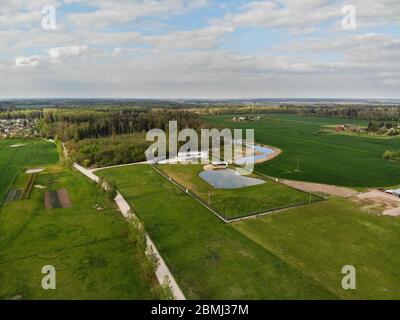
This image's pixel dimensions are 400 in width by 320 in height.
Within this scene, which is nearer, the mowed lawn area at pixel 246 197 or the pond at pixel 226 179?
the mowed lawn area at pixel 246 197

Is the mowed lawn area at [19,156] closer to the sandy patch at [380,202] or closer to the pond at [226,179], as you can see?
the pond at [226,179]

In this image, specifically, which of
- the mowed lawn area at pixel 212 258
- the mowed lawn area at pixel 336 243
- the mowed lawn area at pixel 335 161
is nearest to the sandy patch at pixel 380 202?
the mowed lawn area at pixel 336 243

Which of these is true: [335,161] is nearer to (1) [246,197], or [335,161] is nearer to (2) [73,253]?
(1) [246,197]

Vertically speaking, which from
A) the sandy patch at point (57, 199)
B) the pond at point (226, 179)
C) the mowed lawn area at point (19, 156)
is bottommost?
the sandy patch at point (57, 199)

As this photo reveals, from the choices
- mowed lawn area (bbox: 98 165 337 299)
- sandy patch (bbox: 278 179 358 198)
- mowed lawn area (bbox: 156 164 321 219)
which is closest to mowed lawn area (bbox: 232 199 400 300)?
mowed lawn area (bbox: 98 165 337 299)

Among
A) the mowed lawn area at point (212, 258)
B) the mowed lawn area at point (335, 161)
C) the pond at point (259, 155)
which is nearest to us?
the mowed lawn area at point (212, 258)

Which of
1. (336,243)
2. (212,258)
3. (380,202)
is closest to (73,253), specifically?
(212,258)

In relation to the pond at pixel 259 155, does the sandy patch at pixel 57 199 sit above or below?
below
